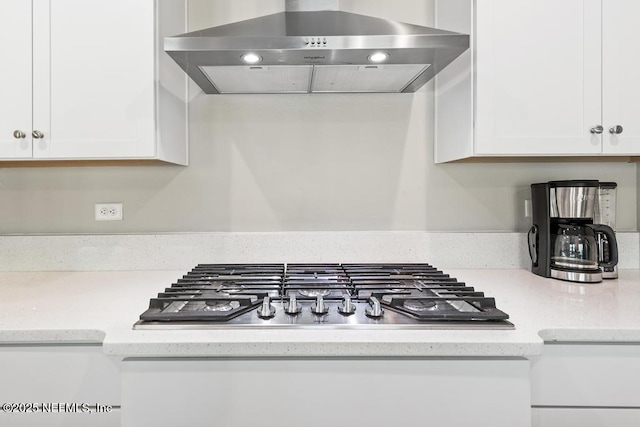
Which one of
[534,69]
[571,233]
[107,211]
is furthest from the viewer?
[107,211]

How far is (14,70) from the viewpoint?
1.35 metres

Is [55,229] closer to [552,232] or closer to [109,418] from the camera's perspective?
[109,418]

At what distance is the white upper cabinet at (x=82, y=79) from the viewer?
4.42 ft

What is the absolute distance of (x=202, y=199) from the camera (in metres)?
1.73

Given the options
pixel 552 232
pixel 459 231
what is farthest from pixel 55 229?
pixel 552 232

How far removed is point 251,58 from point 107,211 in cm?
99

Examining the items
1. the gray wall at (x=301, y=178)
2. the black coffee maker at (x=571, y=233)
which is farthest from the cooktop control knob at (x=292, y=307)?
the black coffee maker at (x=571, y=233)

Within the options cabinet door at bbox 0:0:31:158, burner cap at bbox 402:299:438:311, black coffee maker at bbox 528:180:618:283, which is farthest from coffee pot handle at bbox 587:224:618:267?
cabinet door at bbox 0:0:31:158

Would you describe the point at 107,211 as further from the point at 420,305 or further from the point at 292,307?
the point at 420,305

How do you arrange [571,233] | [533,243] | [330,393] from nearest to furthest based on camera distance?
[330,393] < [571,233] < [533,243]

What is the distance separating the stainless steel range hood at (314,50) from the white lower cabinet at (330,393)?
89cm

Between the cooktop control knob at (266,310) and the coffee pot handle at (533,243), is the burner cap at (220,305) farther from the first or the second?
the coffee pot handle at (533,243)

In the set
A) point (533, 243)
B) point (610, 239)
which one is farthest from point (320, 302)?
point (610, 239)

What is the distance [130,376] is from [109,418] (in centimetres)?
21
